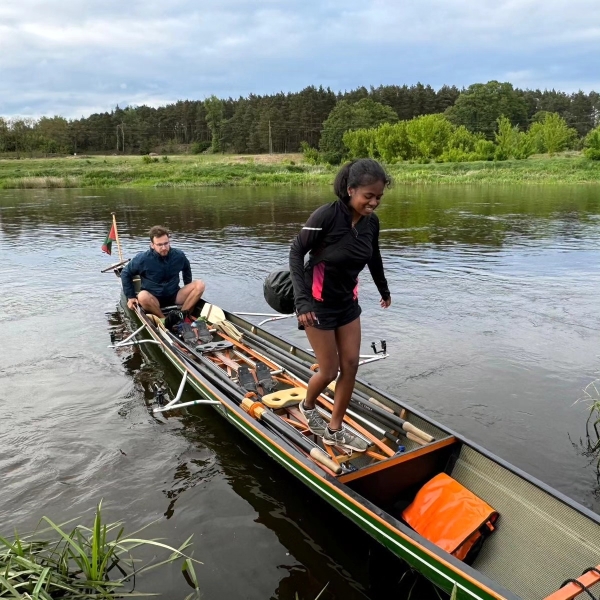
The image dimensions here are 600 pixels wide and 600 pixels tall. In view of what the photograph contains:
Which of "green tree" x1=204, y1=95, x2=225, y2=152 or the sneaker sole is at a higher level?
"green tree" x1=204, y1=95, x2=225, y2=152

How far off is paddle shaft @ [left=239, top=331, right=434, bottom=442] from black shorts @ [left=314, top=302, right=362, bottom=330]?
3.88 feet

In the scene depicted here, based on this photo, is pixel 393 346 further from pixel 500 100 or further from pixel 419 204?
pixel 500 100

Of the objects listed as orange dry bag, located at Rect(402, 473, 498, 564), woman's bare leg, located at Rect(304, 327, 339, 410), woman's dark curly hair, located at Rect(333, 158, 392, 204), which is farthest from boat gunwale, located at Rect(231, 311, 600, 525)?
woman's dark curly hair, located at Rect(333, 158, 392, 204)

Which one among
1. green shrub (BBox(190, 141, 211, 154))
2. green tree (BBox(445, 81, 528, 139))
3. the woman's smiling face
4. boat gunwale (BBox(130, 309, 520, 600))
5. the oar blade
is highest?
green tree (BBox(445, 81, 528, 139))

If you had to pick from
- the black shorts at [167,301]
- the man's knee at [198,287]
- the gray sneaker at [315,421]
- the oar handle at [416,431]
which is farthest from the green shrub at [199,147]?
the oar handle at [416,431]

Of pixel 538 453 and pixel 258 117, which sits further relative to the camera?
pixel 258 117

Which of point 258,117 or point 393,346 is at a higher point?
point 258,117

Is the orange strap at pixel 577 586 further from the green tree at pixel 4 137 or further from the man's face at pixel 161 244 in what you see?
the green tree at pixel 4 137

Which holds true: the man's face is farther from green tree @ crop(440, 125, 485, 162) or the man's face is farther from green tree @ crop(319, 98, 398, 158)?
green tree @ crop(319, 98, 398, 158)

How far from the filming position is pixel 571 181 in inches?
1741

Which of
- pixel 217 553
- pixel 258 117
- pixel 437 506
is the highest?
pixel 258 117

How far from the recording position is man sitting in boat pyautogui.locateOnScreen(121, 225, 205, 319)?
27.5ft

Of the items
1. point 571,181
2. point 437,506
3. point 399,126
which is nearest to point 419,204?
point 571,181

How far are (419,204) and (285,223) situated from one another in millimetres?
10073
